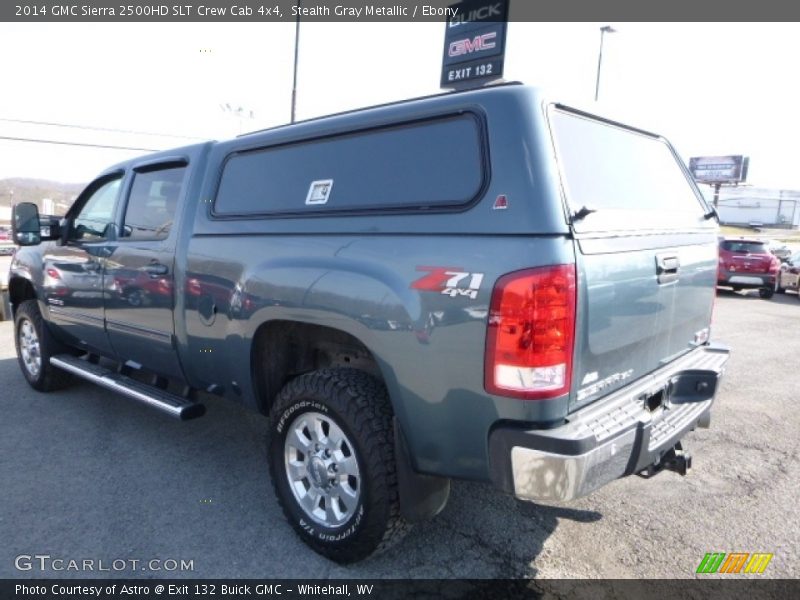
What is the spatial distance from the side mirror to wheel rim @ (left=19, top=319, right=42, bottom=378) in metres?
0.94

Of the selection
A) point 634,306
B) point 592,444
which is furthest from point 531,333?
point 634,306

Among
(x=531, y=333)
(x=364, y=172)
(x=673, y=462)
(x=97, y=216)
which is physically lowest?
(x=673, y=462)

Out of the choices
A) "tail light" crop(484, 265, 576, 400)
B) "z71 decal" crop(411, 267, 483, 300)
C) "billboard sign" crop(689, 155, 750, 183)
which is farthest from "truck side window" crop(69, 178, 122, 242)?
"billboard sign" crop(689, 155, 750, 183)

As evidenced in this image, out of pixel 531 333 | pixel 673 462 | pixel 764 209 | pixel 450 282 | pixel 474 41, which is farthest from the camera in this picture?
pixel 764 209

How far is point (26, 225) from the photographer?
4.62 metres

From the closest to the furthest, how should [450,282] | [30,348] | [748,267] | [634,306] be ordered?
[450,282]
[634,306]
[30,348]
[748,267]

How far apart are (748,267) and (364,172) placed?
46.8 ft

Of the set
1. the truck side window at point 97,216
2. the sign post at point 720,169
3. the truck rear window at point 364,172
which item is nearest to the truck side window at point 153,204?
the truck side window at point 97,216

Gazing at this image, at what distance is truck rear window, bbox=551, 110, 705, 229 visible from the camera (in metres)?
2.42

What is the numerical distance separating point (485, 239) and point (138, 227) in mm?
2865

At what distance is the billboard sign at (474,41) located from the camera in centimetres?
1224

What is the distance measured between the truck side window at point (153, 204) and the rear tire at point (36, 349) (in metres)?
1.65

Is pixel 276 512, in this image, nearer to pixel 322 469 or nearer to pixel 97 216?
pixel 322 469

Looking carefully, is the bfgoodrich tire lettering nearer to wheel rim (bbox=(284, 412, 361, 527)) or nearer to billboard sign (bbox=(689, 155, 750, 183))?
wheel rim (bbox=(284, 412, 361, 527))
